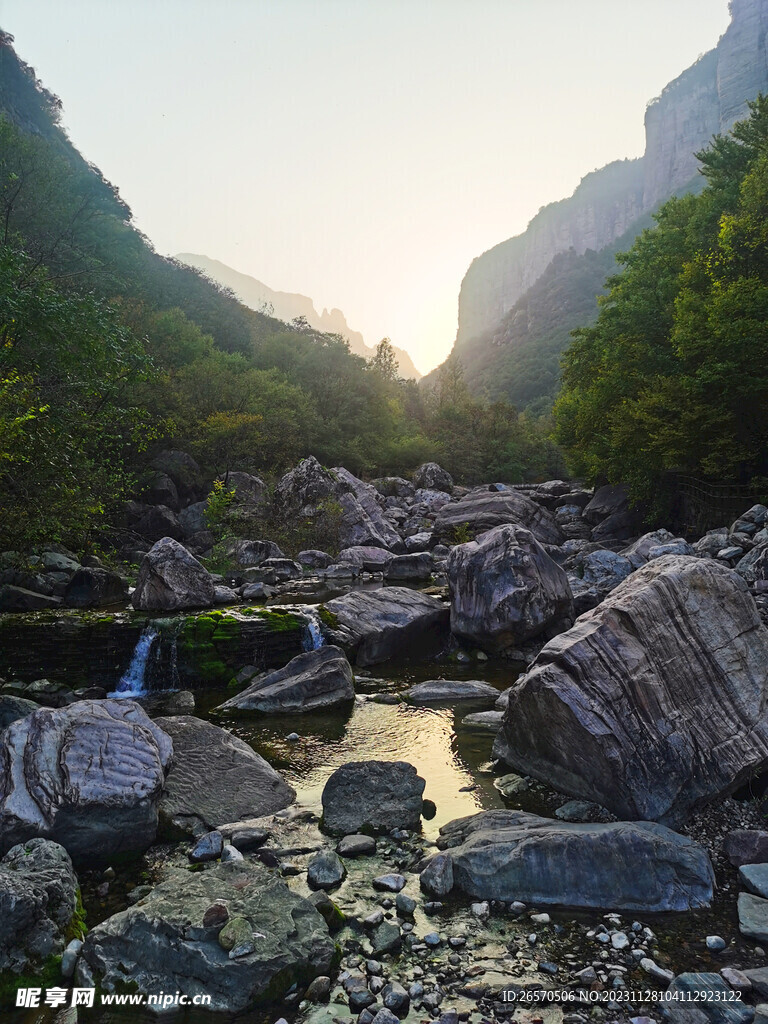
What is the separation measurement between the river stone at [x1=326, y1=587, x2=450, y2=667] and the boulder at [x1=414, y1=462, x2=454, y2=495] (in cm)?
2971

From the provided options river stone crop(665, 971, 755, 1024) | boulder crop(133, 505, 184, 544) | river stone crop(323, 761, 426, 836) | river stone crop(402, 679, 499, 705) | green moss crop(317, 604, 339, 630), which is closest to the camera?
river stone crop(665, 971, 755, 1024)

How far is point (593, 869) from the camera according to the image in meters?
4.85

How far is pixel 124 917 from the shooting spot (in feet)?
13.7

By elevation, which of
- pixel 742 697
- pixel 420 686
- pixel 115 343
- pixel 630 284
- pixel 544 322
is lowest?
pixel 420 686

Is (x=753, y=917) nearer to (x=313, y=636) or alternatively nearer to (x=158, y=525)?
(x=313, y=636)

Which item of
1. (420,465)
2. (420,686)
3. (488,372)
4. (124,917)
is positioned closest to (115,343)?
(420,686)

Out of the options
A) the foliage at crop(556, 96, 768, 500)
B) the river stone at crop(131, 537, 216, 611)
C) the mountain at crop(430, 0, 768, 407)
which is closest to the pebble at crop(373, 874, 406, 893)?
the river stone at crop(131, 537, 216, 611)

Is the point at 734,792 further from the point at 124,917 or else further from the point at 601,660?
the point at 124,917

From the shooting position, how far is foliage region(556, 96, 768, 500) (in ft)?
62.1

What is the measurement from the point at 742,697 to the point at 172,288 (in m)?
64.1

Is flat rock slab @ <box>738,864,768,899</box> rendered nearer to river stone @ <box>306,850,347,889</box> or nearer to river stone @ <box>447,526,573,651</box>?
river stone @ <box>306,850,347,889</box>

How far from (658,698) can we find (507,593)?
6099mm

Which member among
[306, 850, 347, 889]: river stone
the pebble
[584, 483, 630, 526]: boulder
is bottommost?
[306, 850, 347, 889]: river stone

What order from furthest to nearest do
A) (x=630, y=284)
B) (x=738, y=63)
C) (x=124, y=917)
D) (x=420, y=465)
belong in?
(x=738, y=63)
(x=420, y=465)
(x=630, y=284)
(x=124, y=917)
